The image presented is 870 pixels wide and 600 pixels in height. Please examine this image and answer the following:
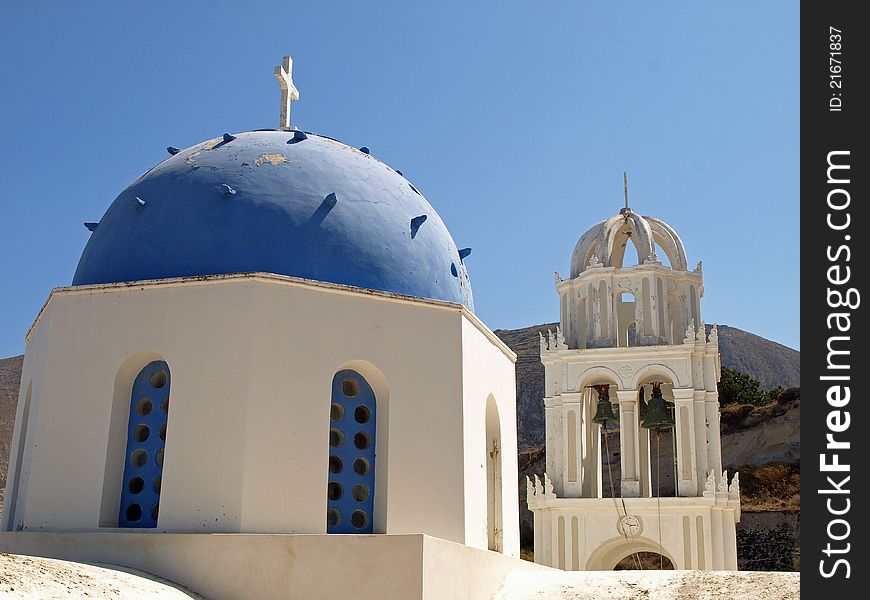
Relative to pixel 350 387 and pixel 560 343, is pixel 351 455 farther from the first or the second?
pixel 560 343

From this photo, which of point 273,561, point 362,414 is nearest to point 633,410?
point 362,414

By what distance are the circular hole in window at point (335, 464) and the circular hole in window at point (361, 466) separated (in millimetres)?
128

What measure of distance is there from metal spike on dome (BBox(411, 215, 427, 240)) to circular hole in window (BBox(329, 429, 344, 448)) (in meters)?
2.17

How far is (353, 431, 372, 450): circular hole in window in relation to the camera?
29.7ft

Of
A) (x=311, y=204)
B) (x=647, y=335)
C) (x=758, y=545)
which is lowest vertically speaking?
(x=758, y=545)

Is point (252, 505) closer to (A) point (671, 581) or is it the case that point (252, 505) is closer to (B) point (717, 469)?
(A) point (671, 581)

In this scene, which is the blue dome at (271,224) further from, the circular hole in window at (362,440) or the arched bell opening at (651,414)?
the arched bell opening at (651,414)

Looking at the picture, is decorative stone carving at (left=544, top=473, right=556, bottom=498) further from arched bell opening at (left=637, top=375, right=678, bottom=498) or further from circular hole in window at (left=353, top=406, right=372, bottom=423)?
circular hole in window at (left=353, top=406, right=372, bottom=423)

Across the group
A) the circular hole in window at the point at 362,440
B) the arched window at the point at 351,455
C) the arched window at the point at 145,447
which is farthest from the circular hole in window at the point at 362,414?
the arched window at the point at 145,447
